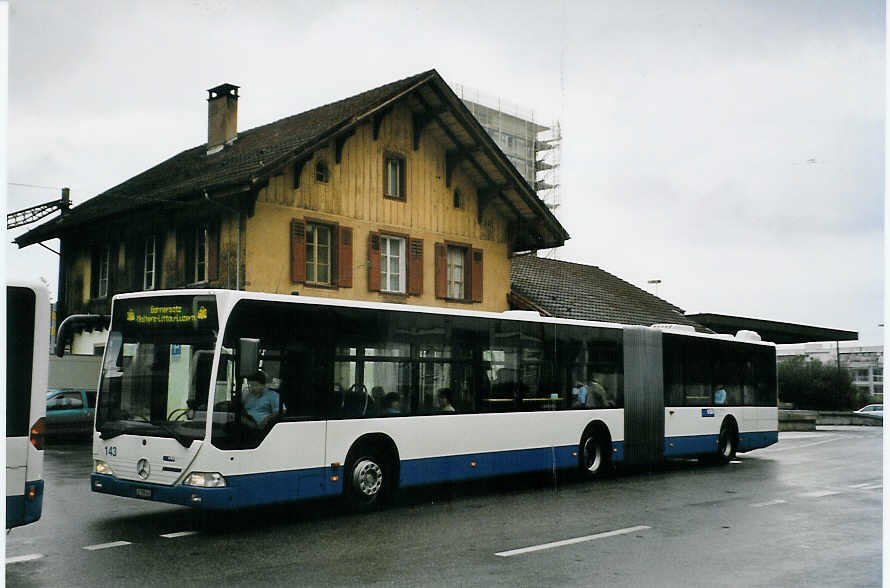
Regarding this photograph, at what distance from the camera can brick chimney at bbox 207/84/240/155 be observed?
92.2 ft

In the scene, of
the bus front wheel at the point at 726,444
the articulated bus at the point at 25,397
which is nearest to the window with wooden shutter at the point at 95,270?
the bus front wheel at the point at 726,444

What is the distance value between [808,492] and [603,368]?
3.91 metres

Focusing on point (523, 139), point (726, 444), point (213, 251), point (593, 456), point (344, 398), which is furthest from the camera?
point (523, 139)

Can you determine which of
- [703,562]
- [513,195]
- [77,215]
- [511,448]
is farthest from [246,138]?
[703,562]

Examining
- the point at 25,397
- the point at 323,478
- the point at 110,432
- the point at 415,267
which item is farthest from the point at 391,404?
the point at 415,267

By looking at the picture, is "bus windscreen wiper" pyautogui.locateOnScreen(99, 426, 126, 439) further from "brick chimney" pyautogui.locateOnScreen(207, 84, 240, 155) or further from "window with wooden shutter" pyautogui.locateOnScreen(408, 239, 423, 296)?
"brick chimney" pyautogui.locateOnScreen(207, 84, 240, 155)

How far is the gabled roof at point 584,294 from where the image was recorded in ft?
107

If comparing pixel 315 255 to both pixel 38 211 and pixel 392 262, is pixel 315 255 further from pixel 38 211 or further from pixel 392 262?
pixel 38 211

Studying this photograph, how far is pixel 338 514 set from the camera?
40.2 feet

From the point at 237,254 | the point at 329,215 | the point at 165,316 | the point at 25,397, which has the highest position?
the point at 329,215

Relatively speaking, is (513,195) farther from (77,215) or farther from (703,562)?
(703,562)

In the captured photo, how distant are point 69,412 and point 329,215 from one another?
8.99 metres

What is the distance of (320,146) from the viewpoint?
2342 centimetres

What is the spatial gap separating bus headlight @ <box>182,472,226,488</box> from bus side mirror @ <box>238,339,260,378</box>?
3.63ft
